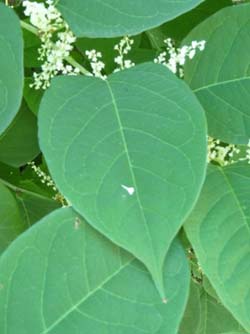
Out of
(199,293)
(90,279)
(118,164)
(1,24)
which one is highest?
(1,24)

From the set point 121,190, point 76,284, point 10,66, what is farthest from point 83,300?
point 10,66

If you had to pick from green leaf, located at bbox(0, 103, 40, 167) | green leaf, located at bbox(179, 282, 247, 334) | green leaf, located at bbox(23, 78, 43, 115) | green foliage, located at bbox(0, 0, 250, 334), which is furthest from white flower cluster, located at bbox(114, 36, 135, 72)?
green leaf, located at bbox(179, 282, 247, 334)

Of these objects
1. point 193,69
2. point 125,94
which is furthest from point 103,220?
point 193,69

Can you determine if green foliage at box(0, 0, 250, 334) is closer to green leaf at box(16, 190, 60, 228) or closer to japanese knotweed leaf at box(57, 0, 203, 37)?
japanese knotweed leaf at box(57, 0, 203, 37)

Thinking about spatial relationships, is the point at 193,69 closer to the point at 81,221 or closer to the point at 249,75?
the point at 249,75

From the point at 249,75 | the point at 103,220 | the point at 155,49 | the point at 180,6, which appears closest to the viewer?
the point at 103,220

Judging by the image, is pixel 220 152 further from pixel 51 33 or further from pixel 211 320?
pixel 211 320
